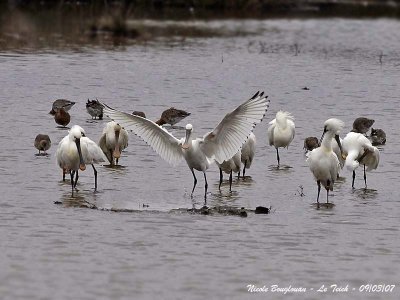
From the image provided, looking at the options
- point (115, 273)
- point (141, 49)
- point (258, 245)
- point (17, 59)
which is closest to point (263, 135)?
point (258, 245)

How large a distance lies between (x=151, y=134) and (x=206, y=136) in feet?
2.41

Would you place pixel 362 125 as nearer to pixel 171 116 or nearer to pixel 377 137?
pixel 377 137

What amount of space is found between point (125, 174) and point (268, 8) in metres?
49.1

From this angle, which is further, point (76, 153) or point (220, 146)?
point (76, 153)

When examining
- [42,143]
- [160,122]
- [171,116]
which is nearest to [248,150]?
[42,143]

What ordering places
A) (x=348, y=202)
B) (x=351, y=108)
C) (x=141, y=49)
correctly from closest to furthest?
(x=348, y=202)
(x=351, y=108)
(x=141, y=49)

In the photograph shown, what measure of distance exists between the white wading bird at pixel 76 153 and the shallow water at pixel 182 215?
11.8 inches

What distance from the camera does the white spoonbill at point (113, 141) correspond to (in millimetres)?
15922

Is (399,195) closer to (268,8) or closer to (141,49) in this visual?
(141,49)

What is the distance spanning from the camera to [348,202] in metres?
13.7

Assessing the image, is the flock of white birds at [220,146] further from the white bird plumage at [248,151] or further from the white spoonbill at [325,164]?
the white bird plumage at [248,151]

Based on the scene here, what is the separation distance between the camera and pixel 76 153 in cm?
1384

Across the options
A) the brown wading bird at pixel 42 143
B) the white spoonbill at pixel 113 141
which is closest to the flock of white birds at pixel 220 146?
the white spoonbill at pixel 113 141

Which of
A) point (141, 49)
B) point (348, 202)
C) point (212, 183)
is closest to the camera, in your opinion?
point (348, 202)
